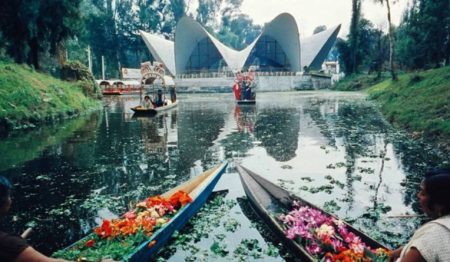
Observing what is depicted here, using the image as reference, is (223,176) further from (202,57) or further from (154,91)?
(202,57)

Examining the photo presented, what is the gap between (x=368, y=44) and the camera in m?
48.2

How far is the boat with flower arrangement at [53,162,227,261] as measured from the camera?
168 inches

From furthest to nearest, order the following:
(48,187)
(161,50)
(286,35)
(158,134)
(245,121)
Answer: (161,50)
(286,35)
(245,121)
(158,134)
(48,187)

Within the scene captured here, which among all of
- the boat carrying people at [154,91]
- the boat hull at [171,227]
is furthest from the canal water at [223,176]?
the boat carrying people at [154,91]

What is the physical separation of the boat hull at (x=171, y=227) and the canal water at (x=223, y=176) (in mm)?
209

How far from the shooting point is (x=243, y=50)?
5947 centimetres

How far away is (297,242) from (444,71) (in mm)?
18223

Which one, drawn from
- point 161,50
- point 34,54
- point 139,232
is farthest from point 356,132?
point 161,50

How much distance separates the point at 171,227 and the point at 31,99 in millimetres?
16124

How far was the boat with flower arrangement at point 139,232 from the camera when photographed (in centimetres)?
427

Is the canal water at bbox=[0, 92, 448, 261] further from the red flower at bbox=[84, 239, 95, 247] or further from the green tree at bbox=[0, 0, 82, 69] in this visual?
the green tree at bbox=[0, 0, 82, 69]

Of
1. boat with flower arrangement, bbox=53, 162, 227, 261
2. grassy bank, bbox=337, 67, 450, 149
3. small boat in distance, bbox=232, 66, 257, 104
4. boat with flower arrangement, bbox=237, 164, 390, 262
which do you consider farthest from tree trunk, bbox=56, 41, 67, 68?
boat with flower arrangement, bbox=237, 164, 390, 262

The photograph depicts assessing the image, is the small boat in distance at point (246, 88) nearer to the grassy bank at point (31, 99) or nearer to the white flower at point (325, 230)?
the grassy bank at point (31, 99)

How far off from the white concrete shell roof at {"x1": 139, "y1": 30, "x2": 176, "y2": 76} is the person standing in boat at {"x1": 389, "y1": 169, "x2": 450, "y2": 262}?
56404mm
